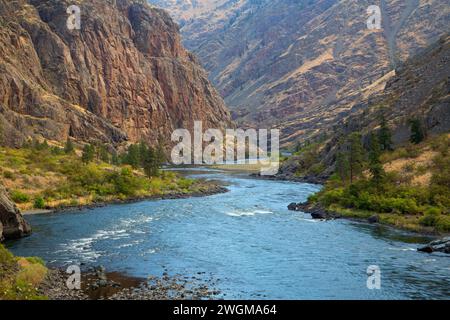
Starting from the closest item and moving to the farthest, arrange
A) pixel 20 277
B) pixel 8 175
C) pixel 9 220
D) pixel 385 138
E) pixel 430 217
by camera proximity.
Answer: pixel 20 277 → pixel 9 220 → pixel 430 217 → pixel 8 175 → pixel 385 138

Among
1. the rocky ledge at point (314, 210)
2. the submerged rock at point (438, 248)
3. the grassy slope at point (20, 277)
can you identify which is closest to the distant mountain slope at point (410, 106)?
the rocky ledge at point (314, 210)

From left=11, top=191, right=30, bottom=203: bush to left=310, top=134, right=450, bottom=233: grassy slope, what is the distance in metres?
43.8

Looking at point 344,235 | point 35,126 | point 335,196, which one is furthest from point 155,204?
point 35,126

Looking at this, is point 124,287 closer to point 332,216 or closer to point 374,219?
point 374,219

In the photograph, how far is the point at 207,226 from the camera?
204 ft

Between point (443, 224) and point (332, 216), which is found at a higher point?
point (443, 224)

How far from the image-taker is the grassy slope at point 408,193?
5978 centimetres

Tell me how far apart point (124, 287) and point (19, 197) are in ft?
145

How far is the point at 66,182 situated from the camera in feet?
278

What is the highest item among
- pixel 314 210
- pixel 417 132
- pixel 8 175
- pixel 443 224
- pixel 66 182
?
pixel 417 132

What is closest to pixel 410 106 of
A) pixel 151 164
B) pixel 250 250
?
pixel 151 164

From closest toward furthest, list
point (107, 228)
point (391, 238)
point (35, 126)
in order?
point (391, 238), point (107, 228), point (35, 126)
